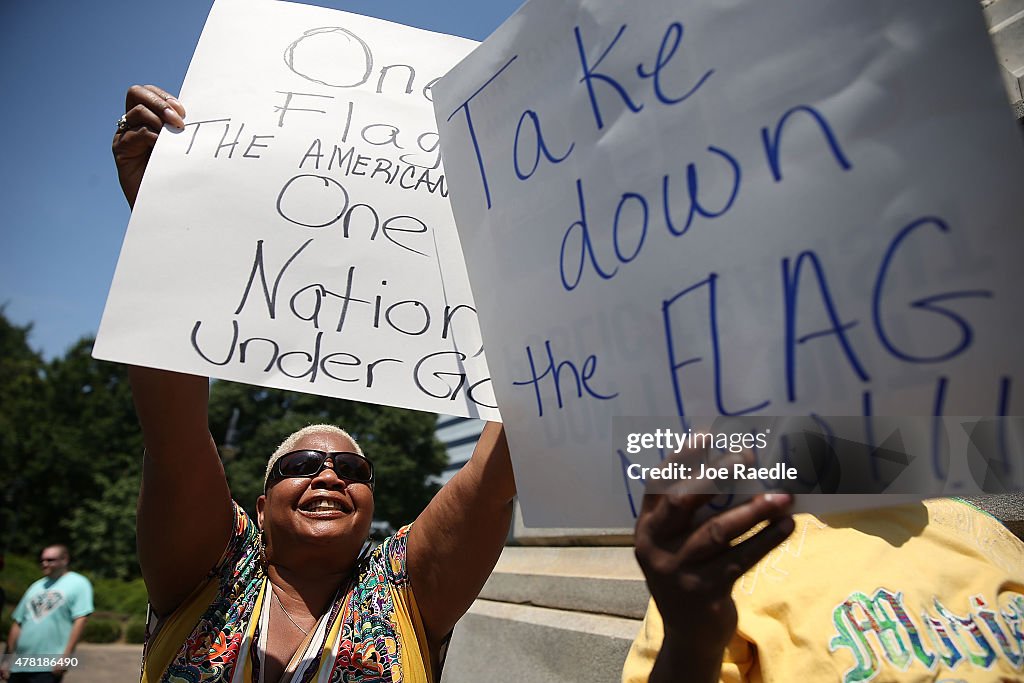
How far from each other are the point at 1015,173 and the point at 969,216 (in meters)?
0.06

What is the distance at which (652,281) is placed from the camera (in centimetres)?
100

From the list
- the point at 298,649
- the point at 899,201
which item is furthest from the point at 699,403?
the point at 298,649

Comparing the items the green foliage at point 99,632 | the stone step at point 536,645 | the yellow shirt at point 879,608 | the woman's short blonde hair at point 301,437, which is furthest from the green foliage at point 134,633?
the yellow shirt at point 879,608

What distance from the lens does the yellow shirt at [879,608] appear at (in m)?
1.02

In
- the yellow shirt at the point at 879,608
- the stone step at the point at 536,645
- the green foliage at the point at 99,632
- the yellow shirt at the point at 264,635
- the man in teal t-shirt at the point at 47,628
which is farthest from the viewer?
the green foliage at the point at 99,632

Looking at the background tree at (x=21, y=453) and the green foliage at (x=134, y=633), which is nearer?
the green foliage at (x=134, y=633)

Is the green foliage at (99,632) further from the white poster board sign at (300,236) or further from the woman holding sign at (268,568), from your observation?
the white poster board sign at (300,236)

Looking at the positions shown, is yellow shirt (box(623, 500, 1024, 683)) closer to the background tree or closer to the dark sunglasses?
the dark sunglasses

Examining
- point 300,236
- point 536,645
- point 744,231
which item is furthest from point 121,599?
point 744,231

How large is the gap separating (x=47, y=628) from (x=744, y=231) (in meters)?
6.79

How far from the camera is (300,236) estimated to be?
4.87ft

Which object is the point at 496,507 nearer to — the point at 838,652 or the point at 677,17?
the point at 838,652

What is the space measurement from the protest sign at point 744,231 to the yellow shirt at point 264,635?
28.2 inches

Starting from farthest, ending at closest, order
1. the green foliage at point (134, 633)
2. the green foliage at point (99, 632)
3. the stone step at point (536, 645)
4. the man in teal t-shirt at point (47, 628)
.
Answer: the green foliage at point (134, 633) < the green foliage at point (99, 632) < the man in teal t-shirt at point (47, 628) < the stone step at point (536, 645)
